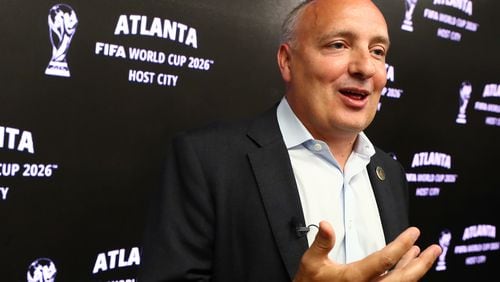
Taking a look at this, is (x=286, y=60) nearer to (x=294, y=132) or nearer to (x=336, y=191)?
(x=294, y=132)

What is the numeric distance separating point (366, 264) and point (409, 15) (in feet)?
7.24

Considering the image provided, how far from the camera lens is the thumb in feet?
3.20

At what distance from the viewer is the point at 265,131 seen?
4.89ft

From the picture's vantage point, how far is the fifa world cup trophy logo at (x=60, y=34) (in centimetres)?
186

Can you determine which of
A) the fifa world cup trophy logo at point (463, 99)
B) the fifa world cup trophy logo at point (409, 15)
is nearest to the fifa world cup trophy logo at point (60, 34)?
the fifa world cup trophy logo at point (409, 15)

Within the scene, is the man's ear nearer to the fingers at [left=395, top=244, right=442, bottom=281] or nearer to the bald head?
the bald head

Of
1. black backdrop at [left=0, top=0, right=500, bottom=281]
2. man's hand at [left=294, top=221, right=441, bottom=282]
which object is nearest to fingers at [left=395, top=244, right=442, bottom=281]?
man's hand at [left=294, top=221, right=441, bottom=282]

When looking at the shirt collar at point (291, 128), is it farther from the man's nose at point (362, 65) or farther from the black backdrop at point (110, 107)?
the black backdrop at point (110, 107)

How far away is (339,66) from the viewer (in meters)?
1.46

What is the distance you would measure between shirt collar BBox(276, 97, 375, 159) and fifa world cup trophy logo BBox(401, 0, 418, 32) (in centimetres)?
152

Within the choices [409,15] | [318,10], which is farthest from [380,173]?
[409,15]

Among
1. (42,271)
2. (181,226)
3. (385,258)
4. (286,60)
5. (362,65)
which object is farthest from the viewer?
(42,271)

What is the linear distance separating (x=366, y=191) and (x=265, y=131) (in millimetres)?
320

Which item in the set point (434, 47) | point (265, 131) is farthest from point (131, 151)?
point (434, 47)
